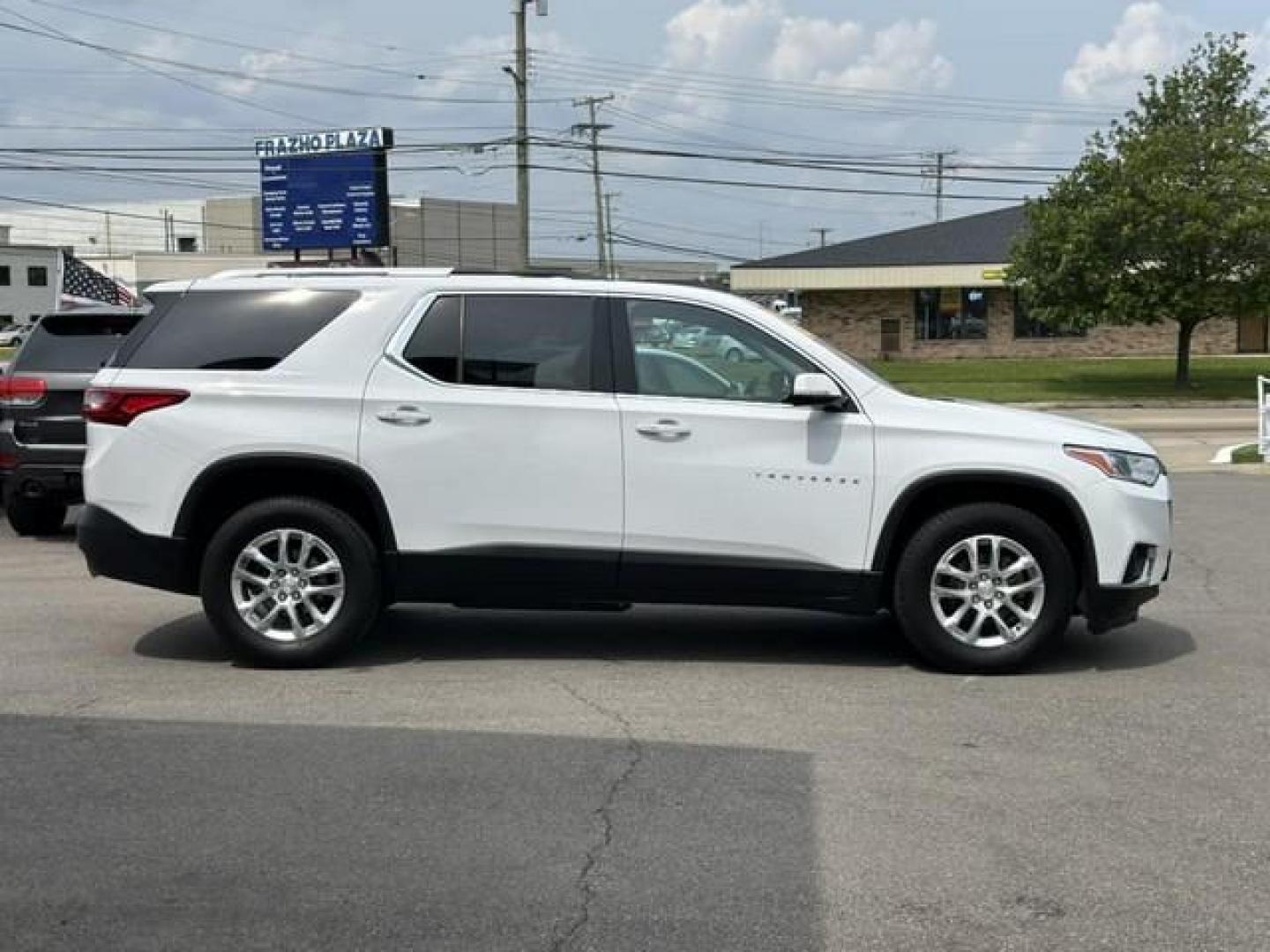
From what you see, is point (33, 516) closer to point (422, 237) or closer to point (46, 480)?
point (46, 480)

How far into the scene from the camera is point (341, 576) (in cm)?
652

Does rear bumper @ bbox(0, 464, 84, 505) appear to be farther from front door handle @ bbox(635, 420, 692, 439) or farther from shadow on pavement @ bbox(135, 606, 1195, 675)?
front door handle @ bbox(635, 420, 692, 439)

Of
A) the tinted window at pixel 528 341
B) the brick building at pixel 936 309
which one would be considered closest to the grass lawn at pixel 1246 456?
the tinted window at pixel 528 341

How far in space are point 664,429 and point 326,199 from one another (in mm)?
34376

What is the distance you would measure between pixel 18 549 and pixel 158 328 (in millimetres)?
5052

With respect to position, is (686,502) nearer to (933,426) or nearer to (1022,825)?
(933,426)

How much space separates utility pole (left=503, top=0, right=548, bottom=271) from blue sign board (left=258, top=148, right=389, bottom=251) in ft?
14.5

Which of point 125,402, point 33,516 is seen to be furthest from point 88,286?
point 125,402

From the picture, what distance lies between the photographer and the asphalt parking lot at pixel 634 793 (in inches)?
151

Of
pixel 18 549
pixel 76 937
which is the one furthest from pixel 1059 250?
pixel 76 937

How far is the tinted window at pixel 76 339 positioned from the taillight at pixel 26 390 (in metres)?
0.21

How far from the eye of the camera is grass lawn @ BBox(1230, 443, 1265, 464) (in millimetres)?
17719

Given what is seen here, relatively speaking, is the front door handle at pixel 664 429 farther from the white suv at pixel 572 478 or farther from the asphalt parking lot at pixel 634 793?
the asphalt parking lot at pixel 634 793

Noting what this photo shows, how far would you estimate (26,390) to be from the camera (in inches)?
424
